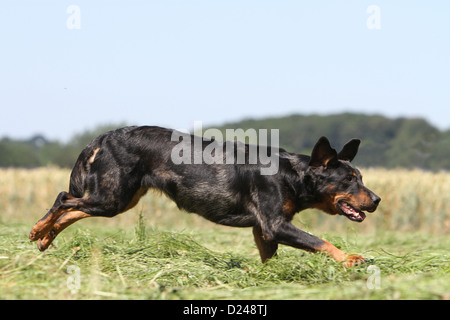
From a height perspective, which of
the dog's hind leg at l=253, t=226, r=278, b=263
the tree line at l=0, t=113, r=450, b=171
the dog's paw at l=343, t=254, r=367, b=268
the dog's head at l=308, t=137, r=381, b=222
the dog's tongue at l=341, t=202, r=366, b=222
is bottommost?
the tree line at l=0, t=113, r=450, b=171

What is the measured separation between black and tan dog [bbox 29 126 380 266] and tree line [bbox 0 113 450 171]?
850 cm

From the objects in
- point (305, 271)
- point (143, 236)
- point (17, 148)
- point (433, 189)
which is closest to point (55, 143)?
point (17, 148)

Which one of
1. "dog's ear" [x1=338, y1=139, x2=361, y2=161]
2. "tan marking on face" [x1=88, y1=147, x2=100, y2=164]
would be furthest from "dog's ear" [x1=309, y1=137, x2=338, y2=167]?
"tan marking on face" [x1=88, y1=147, x2=100, y2=164]

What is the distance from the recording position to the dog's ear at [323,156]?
6574 millimetres

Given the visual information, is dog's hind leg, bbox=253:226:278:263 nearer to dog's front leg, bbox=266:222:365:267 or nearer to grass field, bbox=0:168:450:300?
grass field, bbox=0:168:450:300

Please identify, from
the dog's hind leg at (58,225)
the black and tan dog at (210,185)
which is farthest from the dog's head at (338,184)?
the dog's hind leg at (58,225)

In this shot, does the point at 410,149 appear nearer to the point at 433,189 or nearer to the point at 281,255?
the point at 433,189

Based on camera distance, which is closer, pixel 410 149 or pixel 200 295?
pixel 200 295

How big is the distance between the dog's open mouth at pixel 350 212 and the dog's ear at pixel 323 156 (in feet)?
1.58

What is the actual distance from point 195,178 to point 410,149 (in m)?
29.8

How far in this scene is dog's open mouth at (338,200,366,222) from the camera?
6.58 m

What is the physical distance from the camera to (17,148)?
3888cm

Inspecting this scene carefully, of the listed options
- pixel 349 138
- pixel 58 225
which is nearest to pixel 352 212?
pixel 58 225
